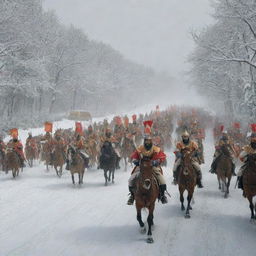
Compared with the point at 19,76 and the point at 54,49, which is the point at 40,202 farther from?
the point at 54,49

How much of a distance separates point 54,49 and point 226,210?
39942 millimetres

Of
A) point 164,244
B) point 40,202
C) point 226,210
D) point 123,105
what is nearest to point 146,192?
point 164,244

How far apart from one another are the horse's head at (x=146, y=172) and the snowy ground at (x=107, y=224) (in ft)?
4.87

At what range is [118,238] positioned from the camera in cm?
855

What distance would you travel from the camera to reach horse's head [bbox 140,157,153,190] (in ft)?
26.3

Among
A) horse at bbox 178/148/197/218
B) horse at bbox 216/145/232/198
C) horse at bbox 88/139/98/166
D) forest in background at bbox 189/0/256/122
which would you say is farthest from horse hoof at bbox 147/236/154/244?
forest in background at bbox 189/0/256/122

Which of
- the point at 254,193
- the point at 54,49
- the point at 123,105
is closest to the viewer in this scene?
the point at 254,193

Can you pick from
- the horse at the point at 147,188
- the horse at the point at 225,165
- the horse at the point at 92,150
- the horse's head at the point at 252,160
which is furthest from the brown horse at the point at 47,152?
the horse's head at the point at 252,160

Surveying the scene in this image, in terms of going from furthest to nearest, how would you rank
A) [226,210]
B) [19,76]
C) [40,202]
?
[19,76]
[40,202]
[226,210]

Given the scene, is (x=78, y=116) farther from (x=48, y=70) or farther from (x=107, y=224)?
(x=107, y=224)

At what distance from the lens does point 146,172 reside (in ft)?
26.5

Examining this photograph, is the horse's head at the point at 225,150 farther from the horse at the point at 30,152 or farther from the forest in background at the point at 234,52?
the horse at the point at 30,152

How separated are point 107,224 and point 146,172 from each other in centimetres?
267

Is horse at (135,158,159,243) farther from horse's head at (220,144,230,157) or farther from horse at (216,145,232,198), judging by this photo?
horse's head at (220,144,230,157)
